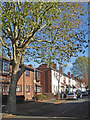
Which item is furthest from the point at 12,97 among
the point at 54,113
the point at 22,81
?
the point at 22,81

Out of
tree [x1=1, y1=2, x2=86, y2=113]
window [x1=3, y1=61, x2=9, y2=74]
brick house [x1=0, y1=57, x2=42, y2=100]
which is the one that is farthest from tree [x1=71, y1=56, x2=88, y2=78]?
tree [x1=1, y1=2, x2=86, y2=113]

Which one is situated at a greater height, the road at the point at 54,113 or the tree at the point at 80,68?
the tree at the point at 80,68


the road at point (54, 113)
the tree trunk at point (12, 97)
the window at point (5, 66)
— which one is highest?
the window at point (5, 66)

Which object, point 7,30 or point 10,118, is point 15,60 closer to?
point 7,30

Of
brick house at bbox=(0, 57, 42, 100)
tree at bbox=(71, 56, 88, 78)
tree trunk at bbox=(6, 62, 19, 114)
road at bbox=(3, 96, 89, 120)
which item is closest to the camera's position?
road at bbox=(3, 96, 89, 120)

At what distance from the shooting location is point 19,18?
1589 cm

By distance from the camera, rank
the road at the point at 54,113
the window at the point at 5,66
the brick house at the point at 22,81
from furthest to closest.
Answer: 1. the brick house at the point at 22,81
2. the window at the point at 5,66
3. the road at the point at 54,113

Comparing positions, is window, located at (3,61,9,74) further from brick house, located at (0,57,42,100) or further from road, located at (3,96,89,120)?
road, located at (3,96,89,120)

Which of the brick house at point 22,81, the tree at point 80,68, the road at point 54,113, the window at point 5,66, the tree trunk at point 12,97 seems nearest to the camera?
the road at point 54,113

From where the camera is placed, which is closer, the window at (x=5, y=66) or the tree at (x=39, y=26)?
the tree at (x=39, y=26)

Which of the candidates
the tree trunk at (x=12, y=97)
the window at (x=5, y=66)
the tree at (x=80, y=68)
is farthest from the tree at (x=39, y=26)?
the tree at (x=80, y=68)

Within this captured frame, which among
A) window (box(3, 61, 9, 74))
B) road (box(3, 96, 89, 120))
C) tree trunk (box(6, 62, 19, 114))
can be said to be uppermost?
window (box(3, 61, 9, 74))

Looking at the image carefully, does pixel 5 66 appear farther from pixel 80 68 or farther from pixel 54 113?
pixel 80 68

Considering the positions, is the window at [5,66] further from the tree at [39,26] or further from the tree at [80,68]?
the tree at [80,68]
